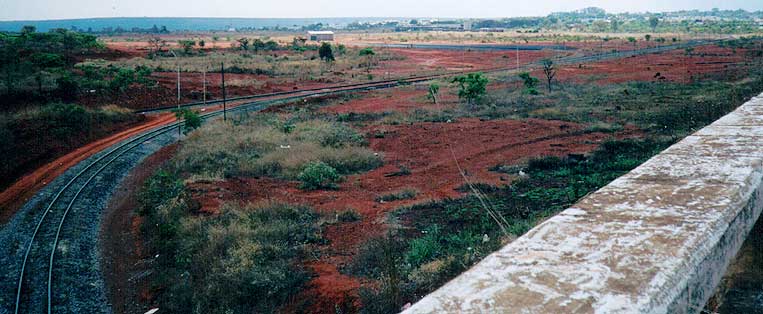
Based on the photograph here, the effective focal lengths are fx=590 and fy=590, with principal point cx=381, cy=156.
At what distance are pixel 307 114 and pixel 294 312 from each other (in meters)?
24.5

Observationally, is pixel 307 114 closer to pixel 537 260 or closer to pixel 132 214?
pixel 132 214

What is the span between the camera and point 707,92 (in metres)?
33.1

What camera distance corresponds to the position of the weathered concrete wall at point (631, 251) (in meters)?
2.62

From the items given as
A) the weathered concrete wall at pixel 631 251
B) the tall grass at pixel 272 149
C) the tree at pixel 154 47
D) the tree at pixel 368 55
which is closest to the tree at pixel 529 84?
the tall grass at pixel 272 149

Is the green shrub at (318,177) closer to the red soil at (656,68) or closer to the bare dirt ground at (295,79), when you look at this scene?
the bare dirt ground at (295,79)

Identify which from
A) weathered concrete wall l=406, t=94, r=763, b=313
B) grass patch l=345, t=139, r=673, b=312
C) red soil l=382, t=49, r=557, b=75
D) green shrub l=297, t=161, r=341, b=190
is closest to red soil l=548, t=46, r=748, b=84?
red soil l=382, t=49, r=557, b=75

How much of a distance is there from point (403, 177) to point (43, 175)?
1428cm

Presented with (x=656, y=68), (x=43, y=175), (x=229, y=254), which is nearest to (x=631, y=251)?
(x=229, y=254)

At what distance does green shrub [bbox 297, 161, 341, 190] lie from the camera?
60.4 ft

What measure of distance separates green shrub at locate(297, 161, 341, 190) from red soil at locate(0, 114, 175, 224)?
905 centimetres

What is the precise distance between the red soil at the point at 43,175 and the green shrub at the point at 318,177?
29.7ft

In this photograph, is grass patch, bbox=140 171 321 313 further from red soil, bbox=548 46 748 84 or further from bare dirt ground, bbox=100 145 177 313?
red soil, bbox=548 46 748 84

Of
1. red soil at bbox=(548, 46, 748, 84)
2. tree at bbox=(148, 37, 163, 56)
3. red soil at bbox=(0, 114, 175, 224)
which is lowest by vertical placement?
red soil at bbox=(0, 114, 175, 224)

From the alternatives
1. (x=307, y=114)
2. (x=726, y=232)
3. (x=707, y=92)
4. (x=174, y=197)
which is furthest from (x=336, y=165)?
(x=707, y=92)
